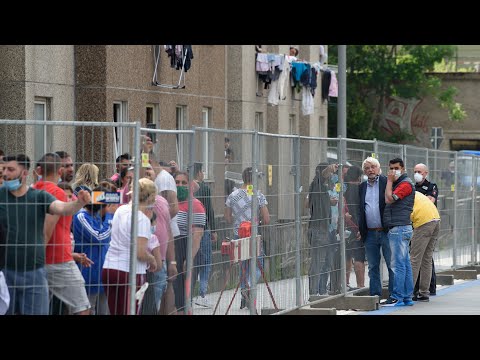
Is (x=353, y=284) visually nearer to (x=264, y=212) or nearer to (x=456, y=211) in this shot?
(x=264, y=212)

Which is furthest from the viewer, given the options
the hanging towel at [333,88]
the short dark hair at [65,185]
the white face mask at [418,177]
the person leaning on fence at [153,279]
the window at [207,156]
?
the hanging towel at [333,88]

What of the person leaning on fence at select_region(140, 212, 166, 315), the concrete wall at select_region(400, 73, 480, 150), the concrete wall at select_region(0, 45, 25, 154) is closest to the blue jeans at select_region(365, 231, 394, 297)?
the concrete wall at select_region(0, 45, 25, 154)

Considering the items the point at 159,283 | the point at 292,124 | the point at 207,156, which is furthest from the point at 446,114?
the point at 159,283

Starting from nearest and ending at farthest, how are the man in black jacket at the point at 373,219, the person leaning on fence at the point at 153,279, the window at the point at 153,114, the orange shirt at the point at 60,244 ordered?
the orange shirt at the point at 60,244, the person leaning on fence at the point at 153,279, the man in black jacket at the point at 373,219, the window at the point at 153,114

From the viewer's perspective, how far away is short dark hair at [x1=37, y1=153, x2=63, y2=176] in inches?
438

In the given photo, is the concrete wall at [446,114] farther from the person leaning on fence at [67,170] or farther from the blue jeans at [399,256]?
the person leaning on fence at [67,170]

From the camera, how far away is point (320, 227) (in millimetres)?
15938

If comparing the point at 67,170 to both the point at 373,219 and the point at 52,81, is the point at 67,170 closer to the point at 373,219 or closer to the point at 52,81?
the point at 373,219

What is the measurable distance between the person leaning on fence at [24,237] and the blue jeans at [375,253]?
24.2ft

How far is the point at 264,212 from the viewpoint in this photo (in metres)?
13.9

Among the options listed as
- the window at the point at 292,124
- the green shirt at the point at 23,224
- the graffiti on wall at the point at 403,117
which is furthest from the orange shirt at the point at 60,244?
the graffiti on wall at the point at 403,117

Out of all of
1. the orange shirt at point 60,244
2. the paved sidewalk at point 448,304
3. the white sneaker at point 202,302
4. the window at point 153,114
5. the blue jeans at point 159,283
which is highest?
the window at point 153,114

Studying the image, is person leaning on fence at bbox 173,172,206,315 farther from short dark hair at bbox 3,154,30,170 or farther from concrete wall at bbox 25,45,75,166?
concrete wall at bbox 25,45,75,166

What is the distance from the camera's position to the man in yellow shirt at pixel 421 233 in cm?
1823
